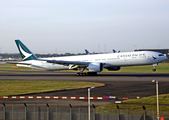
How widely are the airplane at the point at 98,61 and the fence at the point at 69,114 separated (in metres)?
36.2

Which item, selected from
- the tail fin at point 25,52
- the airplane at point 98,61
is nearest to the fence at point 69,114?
the airplane at point 98,61

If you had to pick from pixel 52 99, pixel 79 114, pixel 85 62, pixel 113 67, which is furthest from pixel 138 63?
pixel 79 114

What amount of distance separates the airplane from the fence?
3617 centimetres

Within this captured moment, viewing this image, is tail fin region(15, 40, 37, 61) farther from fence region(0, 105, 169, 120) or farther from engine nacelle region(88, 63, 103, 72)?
fence region(0, 105, 169, 120)

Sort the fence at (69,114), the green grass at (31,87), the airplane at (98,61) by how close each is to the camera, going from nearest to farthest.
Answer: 1. the fence at (69,114)
2. the green grass at (31,87)
3. the airplane at (98,61)

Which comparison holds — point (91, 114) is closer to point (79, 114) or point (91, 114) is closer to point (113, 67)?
point (79, 114)

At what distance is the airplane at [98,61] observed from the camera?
52.5 meters

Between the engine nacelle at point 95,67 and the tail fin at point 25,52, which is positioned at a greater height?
the tail fin at point 25,52

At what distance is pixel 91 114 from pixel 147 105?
6833 mm

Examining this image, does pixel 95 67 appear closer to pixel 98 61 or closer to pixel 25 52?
pixel 98 61

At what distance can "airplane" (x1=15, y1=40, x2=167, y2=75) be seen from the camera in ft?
172

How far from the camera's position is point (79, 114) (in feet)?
55.3

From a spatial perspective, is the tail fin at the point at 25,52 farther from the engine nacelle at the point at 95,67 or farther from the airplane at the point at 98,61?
the engine nacelle at the point at 95,67

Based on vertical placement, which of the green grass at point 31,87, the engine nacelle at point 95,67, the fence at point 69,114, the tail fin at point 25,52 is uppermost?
the tail fin at point 25,52
